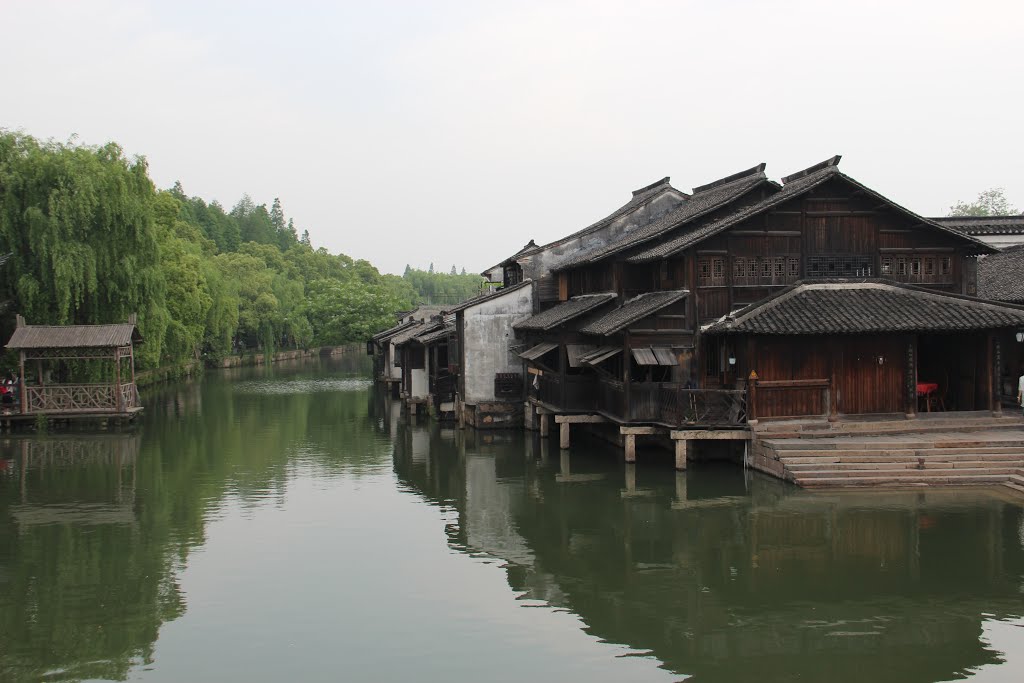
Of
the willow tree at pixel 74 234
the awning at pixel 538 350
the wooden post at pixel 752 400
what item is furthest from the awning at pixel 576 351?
→ the willow tree at pixel 74 234

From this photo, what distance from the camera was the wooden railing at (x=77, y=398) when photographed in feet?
109

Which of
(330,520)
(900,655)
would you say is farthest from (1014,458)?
(330,520)

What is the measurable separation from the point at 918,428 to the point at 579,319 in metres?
10.1

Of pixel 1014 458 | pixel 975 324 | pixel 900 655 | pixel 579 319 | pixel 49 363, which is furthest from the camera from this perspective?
pixel 49 363

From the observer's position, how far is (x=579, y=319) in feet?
92.5

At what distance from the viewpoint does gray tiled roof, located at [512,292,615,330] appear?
27.4m

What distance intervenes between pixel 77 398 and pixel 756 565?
89.4 feet

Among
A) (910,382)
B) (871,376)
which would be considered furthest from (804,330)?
(910,382)

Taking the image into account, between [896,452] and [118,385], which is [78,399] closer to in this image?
[118,385]

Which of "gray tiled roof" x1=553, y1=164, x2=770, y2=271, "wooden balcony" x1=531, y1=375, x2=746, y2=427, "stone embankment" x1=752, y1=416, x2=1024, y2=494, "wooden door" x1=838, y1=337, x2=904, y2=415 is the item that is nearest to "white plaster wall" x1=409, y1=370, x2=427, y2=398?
"gray tiled roof" x1=553, y1=164, x2=770, y2=271

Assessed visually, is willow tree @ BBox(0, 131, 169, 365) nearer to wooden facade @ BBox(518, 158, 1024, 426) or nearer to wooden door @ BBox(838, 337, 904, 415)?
wooden facade @ BBox(518, 158, 1024, 426)

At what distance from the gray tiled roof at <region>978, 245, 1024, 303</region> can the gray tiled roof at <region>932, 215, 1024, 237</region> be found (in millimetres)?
2226

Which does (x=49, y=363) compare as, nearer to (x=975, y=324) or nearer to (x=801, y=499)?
(x=801, y=499)

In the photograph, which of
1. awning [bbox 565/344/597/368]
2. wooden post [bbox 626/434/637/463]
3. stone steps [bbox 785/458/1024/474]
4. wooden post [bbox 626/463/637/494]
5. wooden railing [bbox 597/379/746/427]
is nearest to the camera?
stone steps [bbox 785/458/1024/474]
